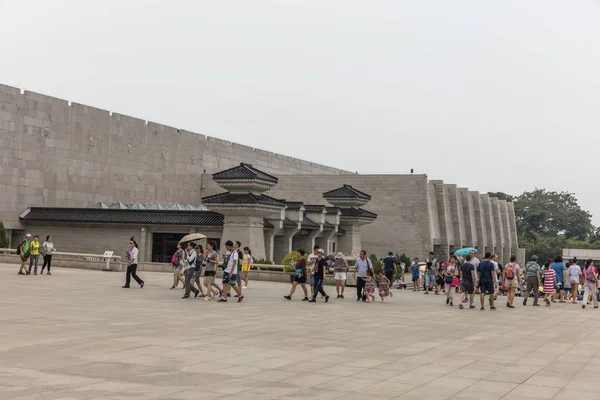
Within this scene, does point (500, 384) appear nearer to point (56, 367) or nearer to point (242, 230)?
point (56, 367)

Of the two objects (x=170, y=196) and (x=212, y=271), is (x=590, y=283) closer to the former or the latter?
(x=212, y=271)

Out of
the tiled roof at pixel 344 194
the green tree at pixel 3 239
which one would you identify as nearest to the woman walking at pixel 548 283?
the tiled roof at pixel 344 194

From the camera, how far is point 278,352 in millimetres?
10508

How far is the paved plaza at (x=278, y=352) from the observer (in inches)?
316

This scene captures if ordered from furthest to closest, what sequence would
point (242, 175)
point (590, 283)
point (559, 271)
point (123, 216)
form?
point (123, 216) → point (242, 175) → point (559, 271) → point (590, 283)

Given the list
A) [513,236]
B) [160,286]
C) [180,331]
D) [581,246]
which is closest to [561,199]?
[581,246]

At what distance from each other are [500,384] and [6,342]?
712 cm

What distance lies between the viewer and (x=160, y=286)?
23.6 metres

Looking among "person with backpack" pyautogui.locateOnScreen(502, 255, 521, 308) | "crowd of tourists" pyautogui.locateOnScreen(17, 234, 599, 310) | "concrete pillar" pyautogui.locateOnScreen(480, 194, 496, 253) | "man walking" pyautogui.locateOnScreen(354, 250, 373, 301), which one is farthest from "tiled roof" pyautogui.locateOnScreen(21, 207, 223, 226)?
"concrete pillar" pyautogui.locateOnScreen(480, 194, 496, 253)

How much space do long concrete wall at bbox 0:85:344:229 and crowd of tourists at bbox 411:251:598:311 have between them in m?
25.6

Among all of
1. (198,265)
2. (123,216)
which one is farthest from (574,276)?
(123,216)

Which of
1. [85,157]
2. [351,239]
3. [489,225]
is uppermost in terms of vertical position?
[85,157]

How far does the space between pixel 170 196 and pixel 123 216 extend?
52.4ft

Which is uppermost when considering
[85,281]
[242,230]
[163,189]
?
[163,189]
